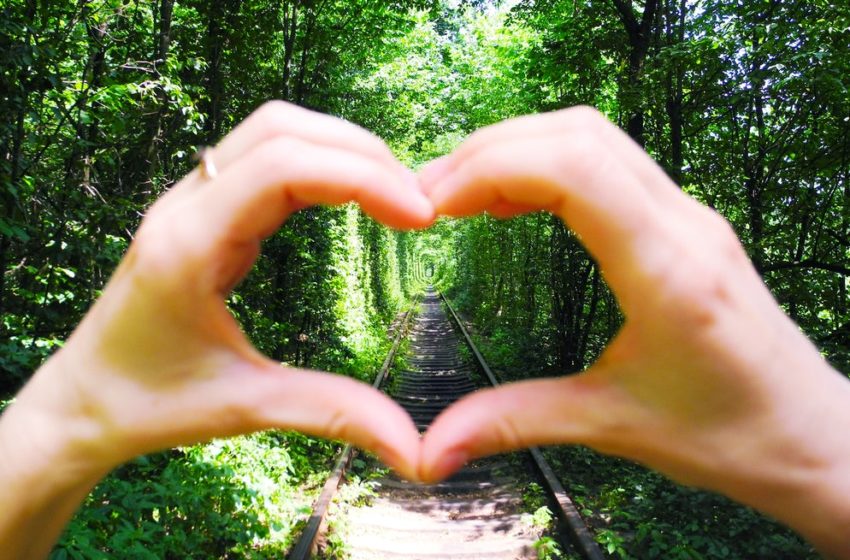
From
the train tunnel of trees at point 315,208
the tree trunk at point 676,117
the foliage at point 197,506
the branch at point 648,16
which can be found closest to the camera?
the foliage at point 197,506

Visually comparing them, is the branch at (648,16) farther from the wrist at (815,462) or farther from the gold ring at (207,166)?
the gold ring at (207,166)

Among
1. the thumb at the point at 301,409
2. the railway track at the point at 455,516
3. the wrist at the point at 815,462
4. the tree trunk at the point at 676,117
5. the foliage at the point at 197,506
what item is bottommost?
the railway track at the point at 455,516

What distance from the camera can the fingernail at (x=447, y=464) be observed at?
2.78ft

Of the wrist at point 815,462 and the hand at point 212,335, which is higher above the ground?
the hand at point 212,335

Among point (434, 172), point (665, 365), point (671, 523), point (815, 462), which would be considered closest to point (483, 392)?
point (665, 365)

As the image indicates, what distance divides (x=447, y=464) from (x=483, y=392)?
0.14m

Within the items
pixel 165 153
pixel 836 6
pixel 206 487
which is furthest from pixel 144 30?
pixel 836 6

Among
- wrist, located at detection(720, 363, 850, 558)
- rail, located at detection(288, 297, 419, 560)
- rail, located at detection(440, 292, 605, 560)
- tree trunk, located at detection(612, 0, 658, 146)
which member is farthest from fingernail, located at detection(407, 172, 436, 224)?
tree trunk, located at detection(612, 0, 658, 146)

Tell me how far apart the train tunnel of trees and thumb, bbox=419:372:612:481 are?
2.58 m

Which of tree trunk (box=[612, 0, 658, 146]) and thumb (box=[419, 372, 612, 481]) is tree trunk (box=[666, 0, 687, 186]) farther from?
thumb (box=[419, 372, 612, 481])

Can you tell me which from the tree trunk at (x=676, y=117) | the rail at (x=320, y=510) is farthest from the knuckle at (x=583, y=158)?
the tree trunk at (x=676, y=117)

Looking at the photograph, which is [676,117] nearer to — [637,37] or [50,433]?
[637,37]

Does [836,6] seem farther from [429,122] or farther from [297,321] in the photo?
[429,122]

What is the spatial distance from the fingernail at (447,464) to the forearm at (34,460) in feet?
1.97
